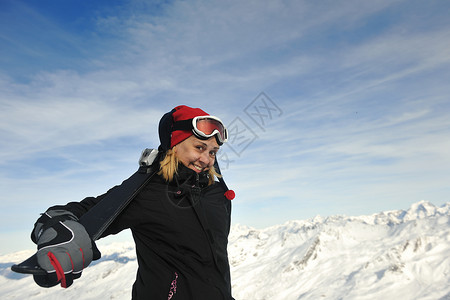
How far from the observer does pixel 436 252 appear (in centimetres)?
19400

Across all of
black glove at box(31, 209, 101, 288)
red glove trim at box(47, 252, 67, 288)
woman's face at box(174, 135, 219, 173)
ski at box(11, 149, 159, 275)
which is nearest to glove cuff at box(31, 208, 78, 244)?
black glove at box(31, 209, 101, 288)

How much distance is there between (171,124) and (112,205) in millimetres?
1482

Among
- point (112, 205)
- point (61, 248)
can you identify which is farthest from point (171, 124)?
point (61, 248)

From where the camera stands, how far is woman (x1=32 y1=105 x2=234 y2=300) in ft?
12.2

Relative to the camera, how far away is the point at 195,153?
4273mm

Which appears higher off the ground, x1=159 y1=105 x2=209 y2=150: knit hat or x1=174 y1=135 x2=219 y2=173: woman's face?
x1=159 y1=105 x2=209 y2=150: knit hat

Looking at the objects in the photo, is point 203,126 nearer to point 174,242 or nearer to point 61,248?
point 174,242

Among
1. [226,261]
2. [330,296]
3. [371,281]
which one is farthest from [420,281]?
[226,261]

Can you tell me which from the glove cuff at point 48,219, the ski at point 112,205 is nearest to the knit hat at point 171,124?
the ski at point 112,205

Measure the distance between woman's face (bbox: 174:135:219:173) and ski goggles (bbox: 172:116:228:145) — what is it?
0.10 metres

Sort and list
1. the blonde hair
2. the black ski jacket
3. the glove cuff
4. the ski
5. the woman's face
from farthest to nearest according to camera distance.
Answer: the woman's face < the blonde hair < the black ski jacket < the glove cuff < the ski

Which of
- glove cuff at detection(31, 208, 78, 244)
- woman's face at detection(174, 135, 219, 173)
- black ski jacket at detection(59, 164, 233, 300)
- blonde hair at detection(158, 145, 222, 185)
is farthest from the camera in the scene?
woman's face at detection(174, 135, 219, 173)

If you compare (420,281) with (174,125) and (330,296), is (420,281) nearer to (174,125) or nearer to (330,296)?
(330,296)

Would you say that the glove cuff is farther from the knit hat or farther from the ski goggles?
the ski goggles
